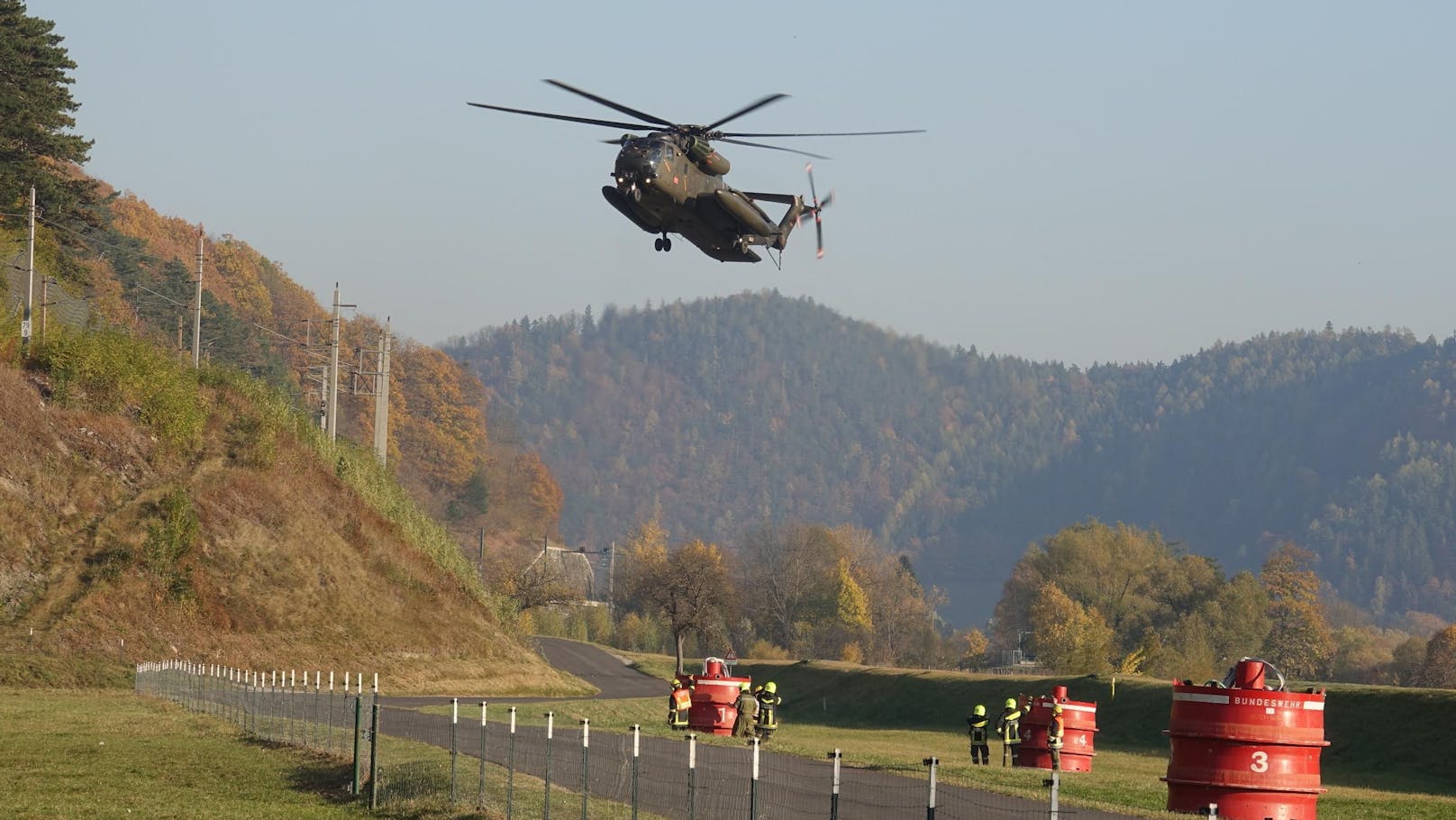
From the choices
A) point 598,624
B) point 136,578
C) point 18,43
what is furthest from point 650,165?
point 598,624

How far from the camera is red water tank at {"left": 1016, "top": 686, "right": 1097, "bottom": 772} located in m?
42.1

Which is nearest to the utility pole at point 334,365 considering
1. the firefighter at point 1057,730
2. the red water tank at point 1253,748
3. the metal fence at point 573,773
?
the metal fence at point 573,773

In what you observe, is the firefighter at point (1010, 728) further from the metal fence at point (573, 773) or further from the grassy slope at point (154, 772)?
the grassy slope at point (154, 772)

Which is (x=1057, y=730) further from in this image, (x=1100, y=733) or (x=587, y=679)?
(x=587, y=679)

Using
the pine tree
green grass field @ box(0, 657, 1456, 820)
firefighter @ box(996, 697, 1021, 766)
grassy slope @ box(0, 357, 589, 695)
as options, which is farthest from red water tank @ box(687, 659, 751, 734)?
the pine tree

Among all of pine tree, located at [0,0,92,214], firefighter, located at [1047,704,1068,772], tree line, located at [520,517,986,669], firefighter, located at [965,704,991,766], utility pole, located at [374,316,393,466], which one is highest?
pine tree, located at [0,0,92,214]

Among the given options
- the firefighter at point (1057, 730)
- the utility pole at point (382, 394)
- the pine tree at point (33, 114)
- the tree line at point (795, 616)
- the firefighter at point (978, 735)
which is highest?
the pine tree at point (33, 114)

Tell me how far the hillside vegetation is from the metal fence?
1086 inches

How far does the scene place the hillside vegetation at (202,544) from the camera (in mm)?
70812

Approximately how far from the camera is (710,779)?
30125mm

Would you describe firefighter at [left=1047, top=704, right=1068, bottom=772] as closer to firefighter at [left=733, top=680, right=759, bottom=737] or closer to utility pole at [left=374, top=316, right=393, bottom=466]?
firefighter at [left=733, top=680, right=759, bottom=737]

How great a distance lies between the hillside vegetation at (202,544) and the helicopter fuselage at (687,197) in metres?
32.1

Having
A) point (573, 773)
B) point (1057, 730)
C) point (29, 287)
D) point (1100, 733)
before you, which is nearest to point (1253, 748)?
point (573, 773)

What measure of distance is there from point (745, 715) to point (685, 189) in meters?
14.0
